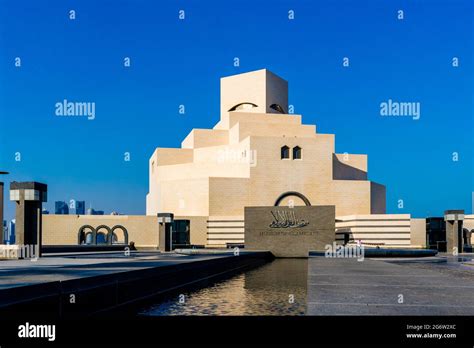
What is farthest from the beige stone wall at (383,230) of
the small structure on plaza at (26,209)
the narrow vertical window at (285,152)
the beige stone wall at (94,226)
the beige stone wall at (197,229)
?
the small structure on plaza at (26,209)

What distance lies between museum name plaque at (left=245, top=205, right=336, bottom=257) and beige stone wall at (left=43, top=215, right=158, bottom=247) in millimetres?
22296

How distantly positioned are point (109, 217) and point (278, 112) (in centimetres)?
2532

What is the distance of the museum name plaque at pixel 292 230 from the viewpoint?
3447cm

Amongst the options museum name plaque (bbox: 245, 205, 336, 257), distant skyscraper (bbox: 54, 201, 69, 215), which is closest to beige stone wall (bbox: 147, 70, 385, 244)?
museum name plaque (bbox: 245, 205, 336, 257)

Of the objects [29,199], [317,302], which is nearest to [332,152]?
[29,199]

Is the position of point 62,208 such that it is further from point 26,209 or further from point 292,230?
point 26,209

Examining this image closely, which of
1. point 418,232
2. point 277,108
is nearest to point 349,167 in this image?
point 277,108

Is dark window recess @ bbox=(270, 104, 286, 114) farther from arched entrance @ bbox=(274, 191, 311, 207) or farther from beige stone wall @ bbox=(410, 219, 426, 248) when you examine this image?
beige stone wall @ bbox=(410, 219, 426, 248)

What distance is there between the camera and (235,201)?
57000 mm

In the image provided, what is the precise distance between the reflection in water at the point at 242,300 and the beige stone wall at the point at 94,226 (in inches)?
1605

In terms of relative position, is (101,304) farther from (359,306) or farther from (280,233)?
(280,233)

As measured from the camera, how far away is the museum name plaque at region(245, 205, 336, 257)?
34469 mm

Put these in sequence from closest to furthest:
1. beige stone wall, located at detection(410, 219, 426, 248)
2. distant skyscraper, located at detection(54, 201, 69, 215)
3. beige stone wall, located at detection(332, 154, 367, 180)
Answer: beige stone wall, located at detection(410, 219, 426, 248)
beige stone wall, located at detection(332, 154, 367, 180)
distant skyscraper, located at detection(54, 201, 69, 215)

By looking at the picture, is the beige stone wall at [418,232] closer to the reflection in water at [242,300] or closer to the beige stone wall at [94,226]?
the beige stone wall at [94,226]
